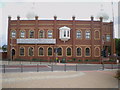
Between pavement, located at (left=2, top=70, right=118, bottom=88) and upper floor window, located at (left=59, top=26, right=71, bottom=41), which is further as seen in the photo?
upper floor window, located at (left=59, top=26, right=71, bottom=41)

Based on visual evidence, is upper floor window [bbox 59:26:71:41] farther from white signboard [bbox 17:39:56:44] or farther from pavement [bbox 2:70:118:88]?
pavement [bbox 2:70:118:88]

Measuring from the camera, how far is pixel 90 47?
38.8 m

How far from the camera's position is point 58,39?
38531 millimetres

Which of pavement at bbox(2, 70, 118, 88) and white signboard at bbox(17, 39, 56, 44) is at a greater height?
white signboard at bbox(17, 39, 56, 44)

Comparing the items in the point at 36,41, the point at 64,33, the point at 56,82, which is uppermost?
the point at 64,33

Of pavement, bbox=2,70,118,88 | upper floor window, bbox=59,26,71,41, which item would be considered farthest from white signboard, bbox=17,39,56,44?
pavement, bbox=2,70,118,88

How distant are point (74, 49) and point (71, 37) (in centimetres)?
312

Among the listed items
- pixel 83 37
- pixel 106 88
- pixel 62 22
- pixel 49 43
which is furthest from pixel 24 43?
pixel 106 88

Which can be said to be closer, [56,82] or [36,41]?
[56,82]

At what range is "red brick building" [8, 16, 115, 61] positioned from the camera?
1508 inches

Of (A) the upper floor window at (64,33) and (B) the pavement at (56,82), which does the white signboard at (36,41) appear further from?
(B) the pavement at (56,82)

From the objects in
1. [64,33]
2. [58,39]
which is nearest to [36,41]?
[58,39]

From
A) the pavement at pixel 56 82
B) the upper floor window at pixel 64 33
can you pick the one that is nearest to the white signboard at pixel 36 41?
the upper floor window at pixel 64 33

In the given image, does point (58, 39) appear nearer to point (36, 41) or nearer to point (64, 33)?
point (64, 33)
